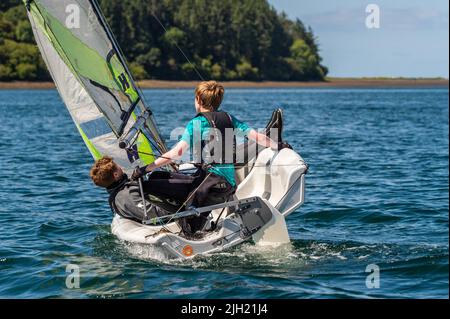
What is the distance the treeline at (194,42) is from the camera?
86188 millimetres

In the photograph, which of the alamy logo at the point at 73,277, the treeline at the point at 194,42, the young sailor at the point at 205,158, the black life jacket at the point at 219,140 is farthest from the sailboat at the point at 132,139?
the treeline at the point at 194,42

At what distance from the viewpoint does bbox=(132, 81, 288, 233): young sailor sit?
26.2 ft

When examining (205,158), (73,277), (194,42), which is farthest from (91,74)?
(194,42)

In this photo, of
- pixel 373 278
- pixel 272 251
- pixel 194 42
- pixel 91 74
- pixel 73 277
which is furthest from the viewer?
pixel 194 42

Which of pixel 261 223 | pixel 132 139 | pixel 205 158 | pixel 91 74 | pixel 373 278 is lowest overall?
pixel 373 278

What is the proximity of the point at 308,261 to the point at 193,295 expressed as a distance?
1634 mm

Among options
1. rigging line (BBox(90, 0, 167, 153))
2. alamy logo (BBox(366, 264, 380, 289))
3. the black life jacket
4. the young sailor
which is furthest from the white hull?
rigging line (BBox(90, 0, 167, 153))

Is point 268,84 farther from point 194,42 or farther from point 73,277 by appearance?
point 73,277

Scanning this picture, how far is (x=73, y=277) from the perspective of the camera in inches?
309

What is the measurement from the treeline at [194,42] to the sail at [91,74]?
68.3m

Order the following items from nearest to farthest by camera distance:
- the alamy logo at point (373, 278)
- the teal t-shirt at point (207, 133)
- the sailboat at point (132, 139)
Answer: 1. the alamy logo at point (373, 278)
2. the teal t-shirt at point (207, 133)
3. the sailboat at point (132, 139)

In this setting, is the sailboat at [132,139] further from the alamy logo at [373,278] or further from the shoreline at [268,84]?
the shoreline at [268,84]

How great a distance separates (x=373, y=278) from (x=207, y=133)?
2235 millimetres

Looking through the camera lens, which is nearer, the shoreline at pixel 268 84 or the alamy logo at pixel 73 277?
the alamy logo at pixel 73 277
